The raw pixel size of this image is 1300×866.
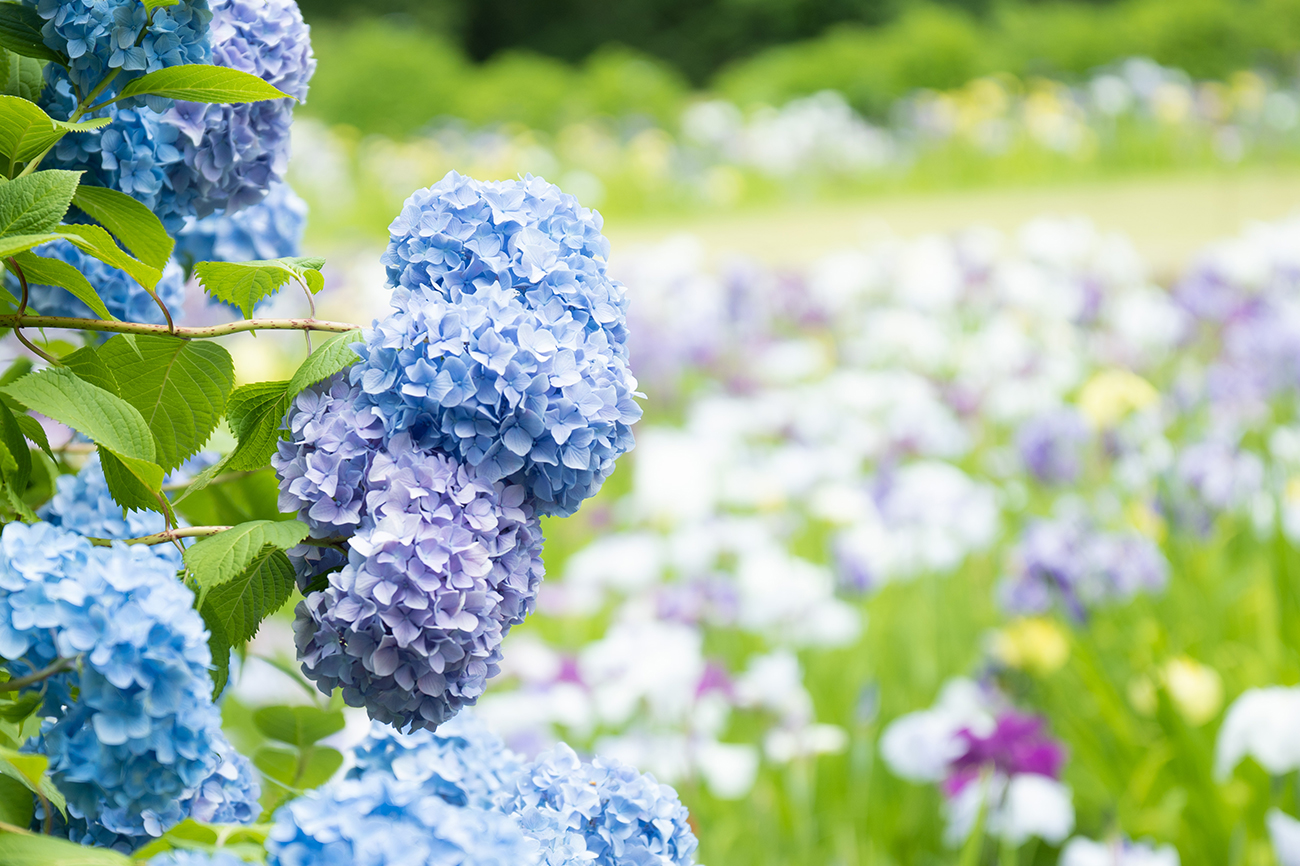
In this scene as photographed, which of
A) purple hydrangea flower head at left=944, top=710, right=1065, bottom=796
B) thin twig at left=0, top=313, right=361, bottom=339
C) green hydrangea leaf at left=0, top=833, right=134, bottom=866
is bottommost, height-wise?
purple hydrangea flower head at left=944, top=710, right=1065, bottom=796

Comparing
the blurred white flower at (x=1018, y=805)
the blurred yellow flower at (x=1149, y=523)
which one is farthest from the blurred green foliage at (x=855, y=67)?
the blurred white flower at (x=1018, y=805)

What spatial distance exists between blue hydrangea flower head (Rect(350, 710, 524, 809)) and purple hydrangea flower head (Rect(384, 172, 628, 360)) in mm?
296

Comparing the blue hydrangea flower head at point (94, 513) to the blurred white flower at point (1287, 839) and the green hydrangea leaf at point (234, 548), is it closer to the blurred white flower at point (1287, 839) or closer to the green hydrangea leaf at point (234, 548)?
the green hydrangea leaf at point (234, 548)

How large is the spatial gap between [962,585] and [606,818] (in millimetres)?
2024

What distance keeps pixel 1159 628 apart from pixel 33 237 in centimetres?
209

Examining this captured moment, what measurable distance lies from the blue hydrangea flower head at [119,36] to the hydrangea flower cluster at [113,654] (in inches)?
11.1

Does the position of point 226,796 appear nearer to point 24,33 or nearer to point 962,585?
point 24,33

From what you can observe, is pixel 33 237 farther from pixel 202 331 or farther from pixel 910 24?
pixel 910 24

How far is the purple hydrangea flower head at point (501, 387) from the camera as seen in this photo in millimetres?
585

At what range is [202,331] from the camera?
26.1 inches

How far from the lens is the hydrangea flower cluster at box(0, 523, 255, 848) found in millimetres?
539

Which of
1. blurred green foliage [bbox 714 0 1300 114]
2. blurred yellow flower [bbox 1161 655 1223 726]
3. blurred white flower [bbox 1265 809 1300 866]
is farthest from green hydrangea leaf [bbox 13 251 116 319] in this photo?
Result: blurred green foliage [bbox 714 0 1300 114]

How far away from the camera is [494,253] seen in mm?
632

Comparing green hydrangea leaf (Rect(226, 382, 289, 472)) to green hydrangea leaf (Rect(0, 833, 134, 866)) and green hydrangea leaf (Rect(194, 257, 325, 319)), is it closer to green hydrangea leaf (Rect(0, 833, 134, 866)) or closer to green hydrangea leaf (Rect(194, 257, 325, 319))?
green hydrangea leaf (Rect(194, 257, 325, 319))
